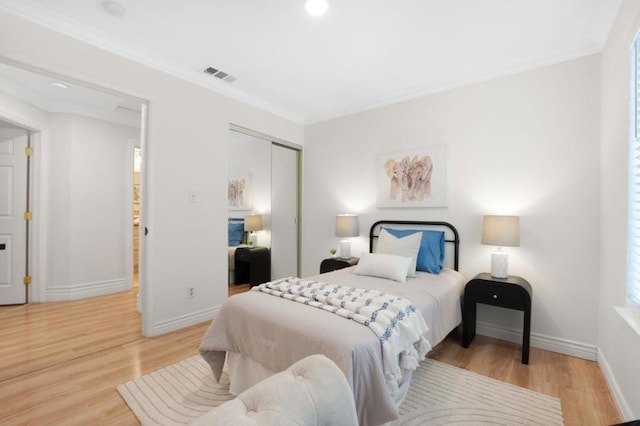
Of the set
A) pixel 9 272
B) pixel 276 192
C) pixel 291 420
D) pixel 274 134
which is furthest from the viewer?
pixel 276 192

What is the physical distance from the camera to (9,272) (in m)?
3.70

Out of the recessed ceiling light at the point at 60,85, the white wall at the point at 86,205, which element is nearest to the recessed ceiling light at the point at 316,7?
the recessed ceiling light at the point at 60,85

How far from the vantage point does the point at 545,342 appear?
265 centimetres

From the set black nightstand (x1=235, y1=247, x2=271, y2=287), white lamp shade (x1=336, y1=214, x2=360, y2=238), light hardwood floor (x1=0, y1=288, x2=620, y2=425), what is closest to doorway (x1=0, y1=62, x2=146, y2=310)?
light hardwood floor (x1=0, y1=288, x2=620, y2=425)

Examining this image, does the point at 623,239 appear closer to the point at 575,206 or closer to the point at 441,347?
the point at 575,206

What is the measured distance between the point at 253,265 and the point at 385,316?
2875 millimetres

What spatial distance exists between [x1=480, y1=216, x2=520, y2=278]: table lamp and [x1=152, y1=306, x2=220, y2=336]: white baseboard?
289cm

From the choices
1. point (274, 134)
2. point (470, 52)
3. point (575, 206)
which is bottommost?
point (575, 206)

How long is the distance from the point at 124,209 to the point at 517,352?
5.20 m

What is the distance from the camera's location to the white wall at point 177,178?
8.36 ft

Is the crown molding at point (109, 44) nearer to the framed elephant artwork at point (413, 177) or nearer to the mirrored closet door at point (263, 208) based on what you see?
the mirrored closet door at point (263, 208)

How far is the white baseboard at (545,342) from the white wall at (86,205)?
15.9ft

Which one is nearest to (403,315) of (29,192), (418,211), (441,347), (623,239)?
(441,347)

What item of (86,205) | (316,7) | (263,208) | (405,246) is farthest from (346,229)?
(86,205)
